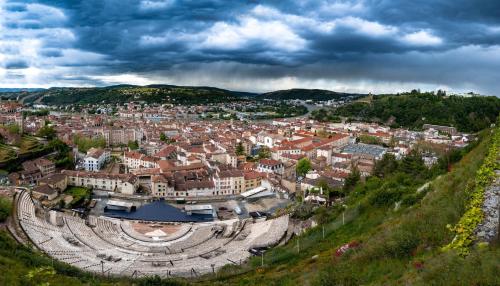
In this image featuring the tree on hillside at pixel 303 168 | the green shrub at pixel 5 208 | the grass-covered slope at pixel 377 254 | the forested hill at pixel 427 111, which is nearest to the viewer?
the grass-covered slope at pixel 377 254

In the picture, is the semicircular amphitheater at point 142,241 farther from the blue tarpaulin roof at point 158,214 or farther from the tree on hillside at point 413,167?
the tree on hillside at point 413,167

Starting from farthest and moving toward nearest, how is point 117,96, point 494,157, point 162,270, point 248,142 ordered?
1. point 117,96
2. point 248,142
3. point 162,270
4. point 494,157

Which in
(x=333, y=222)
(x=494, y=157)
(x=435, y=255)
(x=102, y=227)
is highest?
(x=494, y=157)

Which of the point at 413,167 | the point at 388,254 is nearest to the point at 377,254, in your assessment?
the point at 388,254

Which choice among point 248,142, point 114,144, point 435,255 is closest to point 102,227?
point 435,255

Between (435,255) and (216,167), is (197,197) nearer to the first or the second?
(216,167)

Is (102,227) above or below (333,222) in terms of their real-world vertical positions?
below

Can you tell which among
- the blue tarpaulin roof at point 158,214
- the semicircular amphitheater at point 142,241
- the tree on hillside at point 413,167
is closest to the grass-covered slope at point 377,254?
the semicircular amphitheater at point 142,241

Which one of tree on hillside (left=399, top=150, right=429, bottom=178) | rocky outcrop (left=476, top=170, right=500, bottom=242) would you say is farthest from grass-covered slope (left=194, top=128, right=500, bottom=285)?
tree on hillside (left=399, top=150, right=429, bottom=178)
